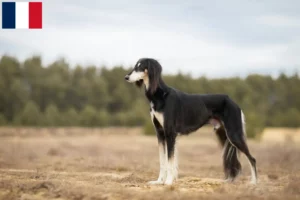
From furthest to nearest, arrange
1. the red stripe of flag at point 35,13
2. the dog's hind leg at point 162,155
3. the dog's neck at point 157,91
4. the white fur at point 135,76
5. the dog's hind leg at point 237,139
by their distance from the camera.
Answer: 1. the red stripe of flag at point 35,13
2. the dog's hind leg at point 237,139
3. the dog's hind leg at point 162,155
4. the dog's neck at point 157,91
5. the white fur at point 135,76

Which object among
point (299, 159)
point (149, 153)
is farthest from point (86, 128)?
point (299, 159)

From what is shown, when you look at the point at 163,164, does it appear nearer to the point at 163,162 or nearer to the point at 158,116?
the point at 163,162

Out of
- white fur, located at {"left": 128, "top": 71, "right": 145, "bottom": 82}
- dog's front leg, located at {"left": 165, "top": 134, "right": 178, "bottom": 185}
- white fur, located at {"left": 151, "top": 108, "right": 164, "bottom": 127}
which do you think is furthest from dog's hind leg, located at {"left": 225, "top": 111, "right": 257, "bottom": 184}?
white fur, located at {"left": 128, "top": 71, "right": 145, "bottom": 82}

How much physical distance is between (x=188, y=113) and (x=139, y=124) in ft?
157

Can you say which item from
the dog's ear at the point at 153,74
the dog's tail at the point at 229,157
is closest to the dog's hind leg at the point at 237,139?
the dog's tail at the point at 229,157

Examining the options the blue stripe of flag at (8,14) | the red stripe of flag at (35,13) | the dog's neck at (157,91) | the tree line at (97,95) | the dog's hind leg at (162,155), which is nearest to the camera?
the dog's neck at (157,91)

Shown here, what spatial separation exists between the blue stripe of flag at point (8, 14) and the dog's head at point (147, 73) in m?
10.6

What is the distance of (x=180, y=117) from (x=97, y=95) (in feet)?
161

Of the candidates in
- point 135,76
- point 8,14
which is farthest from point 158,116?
point 8,14

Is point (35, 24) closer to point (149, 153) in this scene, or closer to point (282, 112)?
point (149, 153)

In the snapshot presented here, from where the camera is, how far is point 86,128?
5375cm

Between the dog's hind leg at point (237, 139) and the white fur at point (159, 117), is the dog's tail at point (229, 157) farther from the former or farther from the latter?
the white fur at point (159, 117)

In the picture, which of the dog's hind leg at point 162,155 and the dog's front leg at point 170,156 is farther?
the dog's hind leg at point 162,155

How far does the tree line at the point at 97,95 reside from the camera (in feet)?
168
